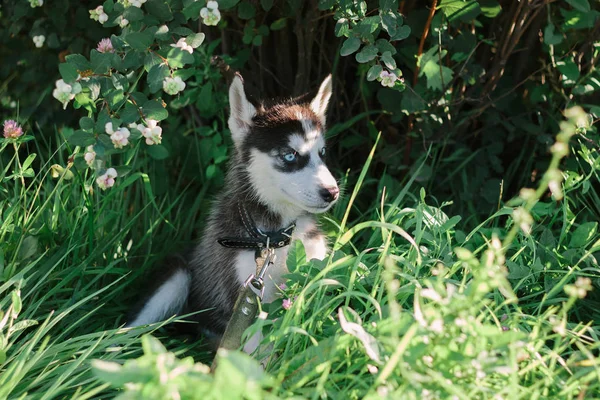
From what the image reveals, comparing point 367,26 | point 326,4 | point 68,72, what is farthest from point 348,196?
point 68,72

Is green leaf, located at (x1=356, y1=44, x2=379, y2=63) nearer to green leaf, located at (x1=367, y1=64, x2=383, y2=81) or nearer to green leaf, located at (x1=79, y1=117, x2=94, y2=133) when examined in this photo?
green leaf, located at (x1=367, y1=64, x2=383, y2=81)

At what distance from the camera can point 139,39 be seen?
280 centimetres

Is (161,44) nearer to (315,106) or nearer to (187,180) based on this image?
(315,106)

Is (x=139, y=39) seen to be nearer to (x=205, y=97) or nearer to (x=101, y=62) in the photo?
(x=101, y=62)

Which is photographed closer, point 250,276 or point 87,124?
point 87,124

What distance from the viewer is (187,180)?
4.62 metres

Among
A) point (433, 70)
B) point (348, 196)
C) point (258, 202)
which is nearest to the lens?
point (258, 202)

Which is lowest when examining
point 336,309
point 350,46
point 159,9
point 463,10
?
point 336,309

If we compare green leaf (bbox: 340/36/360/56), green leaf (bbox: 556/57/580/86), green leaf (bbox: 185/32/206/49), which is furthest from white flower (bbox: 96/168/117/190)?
green leaf (bbox: 556/57/580/86)

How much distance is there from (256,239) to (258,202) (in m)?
0.21

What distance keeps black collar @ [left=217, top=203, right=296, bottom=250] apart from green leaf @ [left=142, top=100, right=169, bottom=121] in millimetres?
699

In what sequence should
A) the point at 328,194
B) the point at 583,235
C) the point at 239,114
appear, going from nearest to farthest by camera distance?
the point at 328,194, the point at 583,235, the point at 239,114

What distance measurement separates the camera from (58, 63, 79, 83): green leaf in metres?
2.78

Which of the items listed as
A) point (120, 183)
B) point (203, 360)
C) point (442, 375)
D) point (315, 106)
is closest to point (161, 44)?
point (315, 106)
